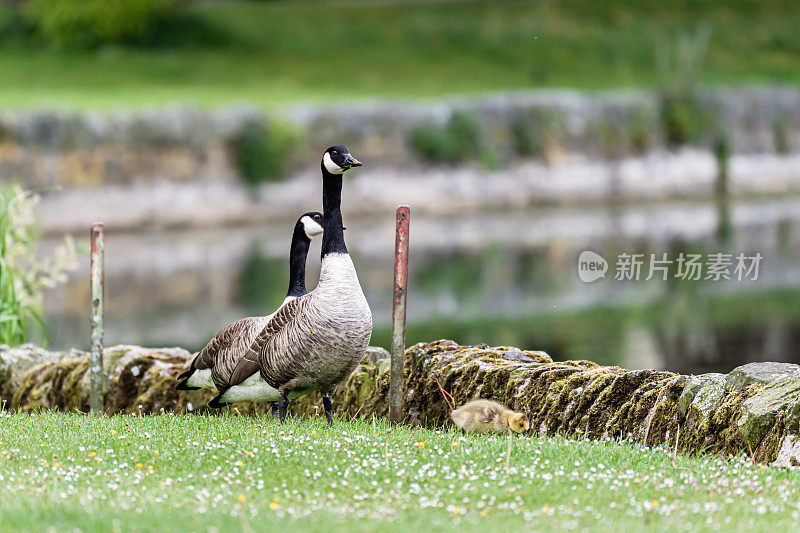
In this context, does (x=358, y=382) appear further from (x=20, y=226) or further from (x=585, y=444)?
(x=20, y=226)

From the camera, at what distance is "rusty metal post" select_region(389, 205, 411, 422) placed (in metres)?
9.93

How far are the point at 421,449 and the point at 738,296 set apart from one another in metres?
15.9

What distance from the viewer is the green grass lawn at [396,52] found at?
4312 cm

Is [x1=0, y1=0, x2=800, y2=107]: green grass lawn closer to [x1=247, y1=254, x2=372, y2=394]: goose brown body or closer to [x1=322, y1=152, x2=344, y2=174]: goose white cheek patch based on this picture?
[x1=322, y1=152, x2=344, y2=174]: goose white cheek patch

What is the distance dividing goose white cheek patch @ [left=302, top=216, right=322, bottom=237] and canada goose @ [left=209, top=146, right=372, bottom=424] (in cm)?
72

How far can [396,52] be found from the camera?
1957 inches

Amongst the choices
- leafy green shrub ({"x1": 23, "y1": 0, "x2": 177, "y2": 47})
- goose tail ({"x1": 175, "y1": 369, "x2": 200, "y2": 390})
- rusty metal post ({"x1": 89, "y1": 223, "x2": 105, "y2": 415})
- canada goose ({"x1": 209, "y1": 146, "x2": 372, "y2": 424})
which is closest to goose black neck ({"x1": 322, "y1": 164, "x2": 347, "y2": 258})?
canada goose ({"x1": 209, "y1": 146, "x2": 372, "y2": 424})

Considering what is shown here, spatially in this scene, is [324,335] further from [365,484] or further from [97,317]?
[97,317]

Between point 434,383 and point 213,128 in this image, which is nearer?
point 434,383

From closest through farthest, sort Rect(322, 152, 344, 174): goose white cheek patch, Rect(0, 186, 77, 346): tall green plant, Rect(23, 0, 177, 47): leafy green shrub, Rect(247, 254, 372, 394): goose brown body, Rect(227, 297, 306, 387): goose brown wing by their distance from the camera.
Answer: Rect(247, 254, 372, 394): goose brown body, Rect(227, 297, 306, 387): goose brown wing, Rect(322, 152, 344, 174): goose white cheek patch, Rect(0, 186, 77, 346): tall green plant, Rect(23, 0, 177, 47): leafy green shrub

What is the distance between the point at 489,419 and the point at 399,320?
1255 millimetres

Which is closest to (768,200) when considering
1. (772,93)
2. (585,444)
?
(772,93)

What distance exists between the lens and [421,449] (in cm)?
827

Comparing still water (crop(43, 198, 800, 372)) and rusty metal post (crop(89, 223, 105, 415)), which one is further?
still water (crop(43, 198, 800, 372))
